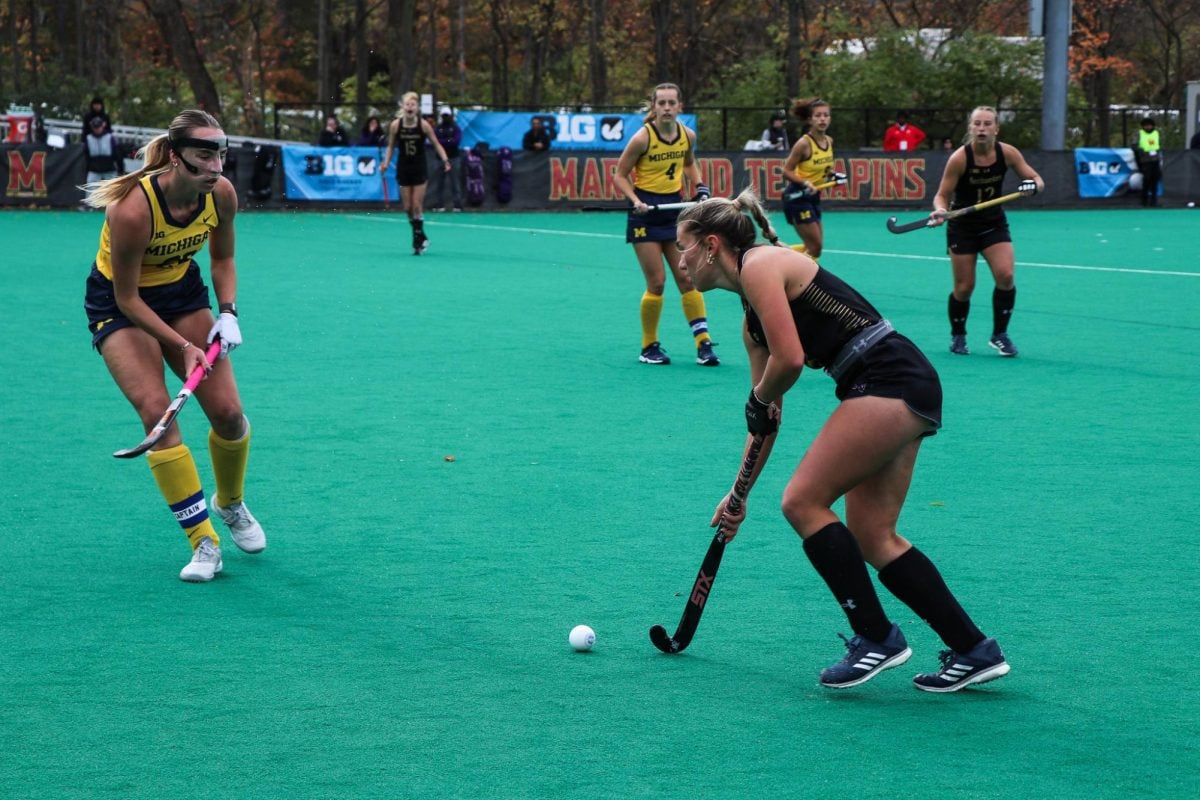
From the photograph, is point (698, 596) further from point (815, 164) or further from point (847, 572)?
point (815, 164)

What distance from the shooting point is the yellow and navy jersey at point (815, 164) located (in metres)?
15.5

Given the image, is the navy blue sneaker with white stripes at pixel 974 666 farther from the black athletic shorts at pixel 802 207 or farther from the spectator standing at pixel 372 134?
the spectator standing at pixel 372 134

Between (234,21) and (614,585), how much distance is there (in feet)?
197

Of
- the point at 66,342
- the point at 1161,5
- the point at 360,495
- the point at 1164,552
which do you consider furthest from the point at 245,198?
the point at 1161,5

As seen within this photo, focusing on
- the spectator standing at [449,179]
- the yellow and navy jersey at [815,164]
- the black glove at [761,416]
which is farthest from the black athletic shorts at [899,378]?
the spectator standing at [449,179]

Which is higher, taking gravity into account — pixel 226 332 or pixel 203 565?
pixel 226 332

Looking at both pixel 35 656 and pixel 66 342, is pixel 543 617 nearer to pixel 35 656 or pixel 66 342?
pixel 35 656

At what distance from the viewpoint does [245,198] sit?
102 feet

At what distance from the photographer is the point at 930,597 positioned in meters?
4.70

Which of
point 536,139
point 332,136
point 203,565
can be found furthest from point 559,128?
point 203,565

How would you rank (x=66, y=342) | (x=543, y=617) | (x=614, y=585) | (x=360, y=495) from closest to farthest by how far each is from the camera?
1. (x=543, y=617)
2. (x=614, y=585)
3. (x=360, y=495)
4. (x=66, y=342)

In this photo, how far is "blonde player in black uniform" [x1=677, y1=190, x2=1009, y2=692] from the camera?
182 inches

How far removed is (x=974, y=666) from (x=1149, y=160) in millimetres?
30951

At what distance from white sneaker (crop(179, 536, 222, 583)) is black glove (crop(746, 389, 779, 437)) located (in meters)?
2.49
